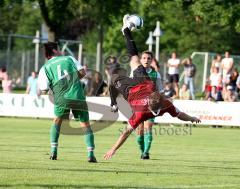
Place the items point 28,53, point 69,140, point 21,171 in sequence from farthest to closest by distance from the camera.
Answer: point 28,53 < point 69,140 < point 21,171

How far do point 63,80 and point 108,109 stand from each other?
50.8 ft

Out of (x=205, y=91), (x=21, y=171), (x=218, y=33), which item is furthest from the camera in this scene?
(x=218, y=33)

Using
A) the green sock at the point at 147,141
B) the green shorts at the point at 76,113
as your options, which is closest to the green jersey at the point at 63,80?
the green shorts at the point at 76,113

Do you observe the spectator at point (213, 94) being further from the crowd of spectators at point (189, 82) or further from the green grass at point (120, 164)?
the green grass at point (120, 164)

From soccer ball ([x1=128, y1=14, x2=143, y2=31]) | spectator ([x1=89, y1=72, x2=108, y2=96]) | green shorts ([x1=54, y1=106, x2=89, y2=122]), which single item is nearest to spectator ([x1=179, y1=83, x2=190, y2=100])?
spectator ([x1=89, y1=72, x2=108, y2=96])

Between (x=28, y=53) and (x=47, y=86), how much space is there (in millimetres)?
33955

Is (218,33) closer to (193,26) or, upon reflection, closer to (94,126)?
(193,26)

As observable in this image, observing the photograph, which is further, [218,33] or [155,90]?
[218,33]

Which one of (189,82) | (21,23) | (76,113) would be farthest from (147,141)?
(21,23)

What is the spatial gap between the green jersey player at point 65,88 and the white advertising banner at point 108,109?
1327cm

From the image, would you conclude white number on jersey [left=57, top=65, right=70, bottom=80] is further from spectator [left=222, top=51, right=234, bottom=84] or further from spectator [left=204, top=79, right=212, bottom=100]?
spectator [left=204, top=79, right=212, bottom=100]

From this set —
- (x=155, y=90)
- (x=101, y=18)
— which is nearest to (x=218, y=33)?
(x=101, y=18)

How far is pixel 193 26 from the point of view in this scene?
236 ft

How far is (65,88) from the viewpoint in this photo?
15.6 meters
